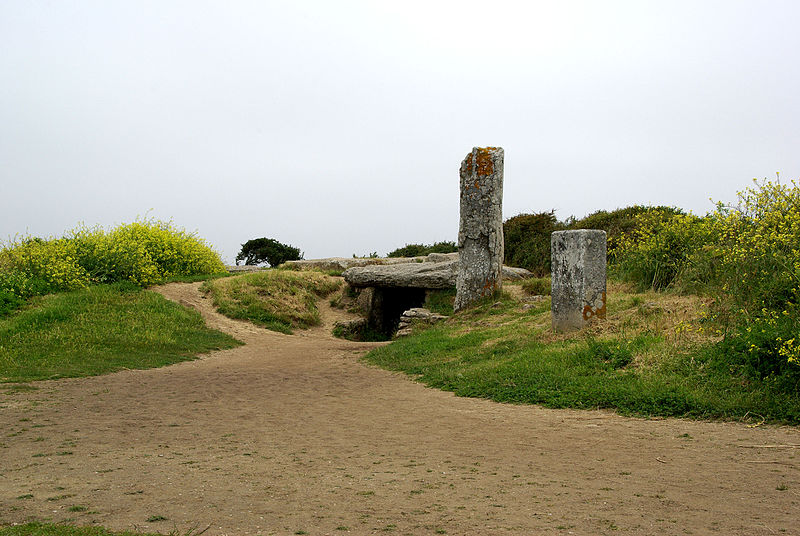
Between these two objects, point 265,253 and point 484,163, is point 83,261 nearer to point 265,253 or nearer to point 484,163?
point 484,163

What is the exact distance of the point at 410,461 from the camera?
626 centimetres

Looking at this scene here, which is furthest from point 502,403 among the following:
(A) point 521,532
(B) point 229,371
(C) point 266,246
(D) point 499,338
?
(C) point 266,246

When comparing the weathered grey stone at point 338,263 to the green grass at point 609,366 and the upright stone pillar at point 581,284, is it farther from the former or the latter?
the upright stone pillar at point 581,284

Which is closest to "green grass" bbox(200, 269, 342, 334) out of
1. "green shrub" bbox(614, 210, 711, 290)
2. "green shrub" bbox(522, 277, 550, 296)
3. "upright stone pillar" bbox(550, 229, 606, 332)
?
"green shrub" bbox(522, 277, 550, 296)

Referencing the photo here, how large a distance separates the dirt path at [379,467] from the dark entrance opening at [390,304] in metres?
10.8

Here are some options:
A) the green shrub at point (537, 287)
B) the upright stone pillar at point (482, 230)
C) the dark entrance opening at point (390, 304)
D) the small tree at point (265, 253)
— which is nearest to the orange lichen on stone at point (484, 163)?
the upright stone pillar at point (482, 230)

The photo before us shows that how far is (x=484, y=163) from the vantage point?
17734 millimetres

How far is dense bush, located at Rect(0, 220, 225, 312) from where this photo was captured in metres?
18.0

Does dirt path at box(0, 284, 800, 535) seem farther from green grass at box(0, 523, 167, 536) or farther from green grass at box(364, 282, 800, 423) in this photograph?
green grass at box(364, 282, 800, 423)

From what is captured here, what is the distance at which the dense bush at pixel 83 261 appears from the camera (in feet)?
59.1

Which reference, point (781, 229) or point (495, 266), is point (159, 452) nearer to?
point (781, 229)

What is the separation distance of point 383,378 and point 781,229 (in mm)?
6889

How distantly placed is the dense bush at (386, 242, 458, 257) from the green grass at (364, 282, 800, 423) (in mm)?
17618

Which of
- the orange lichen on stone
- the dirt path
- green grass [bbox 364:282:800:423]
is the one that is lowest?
the dirt path
